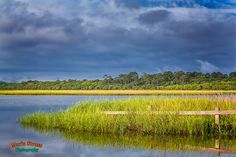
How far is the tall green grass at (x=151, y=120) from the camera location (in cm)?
2175

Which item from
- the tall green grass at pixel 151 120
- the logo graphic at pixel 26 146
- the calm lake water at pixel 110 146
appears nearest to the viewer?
the calm lake water at pixel 110 146

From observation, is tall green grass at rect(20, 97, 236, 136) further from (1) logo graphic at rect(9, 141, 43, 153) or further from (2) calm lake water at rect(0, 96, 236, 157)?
(1) logo graphic at rect(9, 141, 43, 153)

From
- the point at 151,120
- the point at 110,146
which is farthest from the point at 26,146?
the point at 151,120

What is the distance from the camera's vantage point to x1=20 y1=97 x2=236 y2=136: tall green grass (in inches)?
856

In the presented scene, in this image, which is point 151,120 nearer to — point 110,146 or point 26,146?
point 110,146

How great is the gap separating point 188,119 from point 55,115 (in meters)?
7.79

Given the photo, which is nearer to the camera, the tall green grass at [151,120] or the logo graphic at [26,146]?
the logo graphic at [26,146]

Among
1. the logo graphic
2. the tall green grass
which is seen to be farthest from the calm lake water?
the tall green grass

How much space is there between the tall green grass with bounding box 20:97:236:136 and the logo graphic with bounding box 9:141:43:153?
3.78 m

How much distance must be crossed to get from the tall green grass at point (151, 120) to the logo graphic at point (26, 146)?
378cm

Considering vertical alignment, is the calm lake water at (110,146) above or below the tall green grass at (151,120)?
below

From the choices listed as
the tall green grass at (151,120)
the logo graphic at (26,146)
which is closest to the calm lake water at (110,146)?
the logo graphic at (26,146)

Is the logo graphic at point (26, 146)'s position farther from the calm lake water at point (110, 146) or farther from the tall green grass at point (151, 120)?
the tall green grass at point (151, 120)

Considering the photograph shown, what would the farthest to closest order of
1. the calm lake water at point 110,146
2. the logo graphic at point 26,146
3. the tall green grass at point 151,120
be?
the tall green grass at point 151,120
the logo graphic at point 26,146
the calm lake water at point 110,146
